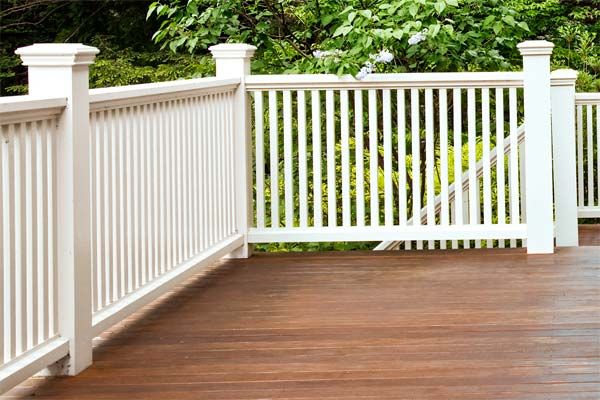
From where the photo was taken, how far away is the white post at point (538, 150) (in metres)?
6.07

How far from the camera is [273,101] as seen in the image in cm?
628

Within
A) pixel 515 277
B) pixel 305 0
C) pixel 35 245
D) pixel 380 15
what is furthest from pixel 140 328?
pixel 305 0

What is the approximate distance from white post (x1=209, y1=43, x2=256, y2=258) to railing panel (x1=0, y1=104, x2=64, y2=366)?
2541mm

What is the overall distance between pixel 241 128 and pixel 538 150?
1.54m

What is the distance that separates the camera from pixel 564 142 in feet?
21.6

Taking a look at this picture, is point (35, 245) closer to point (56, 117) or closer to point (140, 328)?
point (56, 117)

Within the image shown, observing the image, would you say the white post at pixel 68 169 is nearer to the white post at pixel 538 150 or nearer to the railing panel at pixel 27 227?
the railing panel at pixel 27 227

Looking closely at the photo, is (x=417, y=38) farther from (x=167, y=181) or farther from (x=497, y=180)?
(x=167, y=181)

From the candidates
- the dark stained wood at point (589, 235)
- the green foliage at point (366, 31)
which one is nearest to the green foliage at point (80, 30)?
the green foliage at point (366, 31)

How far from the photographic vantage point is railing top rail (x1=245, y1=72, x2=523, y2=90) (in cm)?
615

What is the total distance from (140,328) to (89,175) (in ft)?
2.72

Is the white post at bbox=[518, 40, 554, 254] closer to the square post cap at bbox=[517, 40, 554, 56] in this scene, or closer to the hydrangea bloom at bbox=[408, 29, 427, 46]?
the square post cap at bbox=[517, 40, 554, 56]

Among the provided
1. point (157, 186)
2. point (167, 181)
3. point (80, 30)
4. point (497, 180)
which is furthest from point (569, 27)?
point (157, 186)

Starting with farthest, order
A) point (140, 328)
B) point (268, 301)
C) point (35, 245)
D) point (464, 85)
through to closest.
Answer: point (464, 85) → point (268, 301) → point (140, 328) → point (35, 245)
